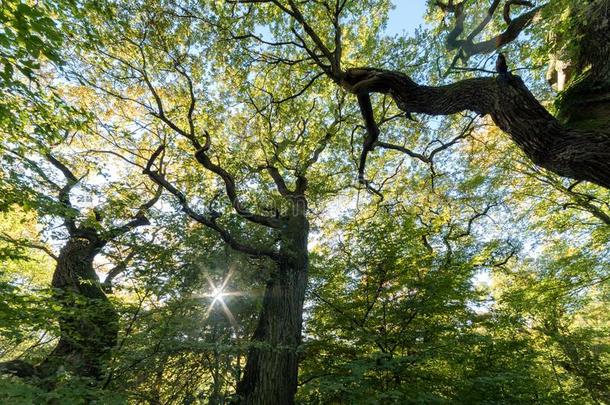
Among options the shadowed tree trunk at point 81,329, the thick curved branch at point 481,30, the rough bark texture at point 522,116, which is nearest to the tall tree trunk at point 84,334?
the shadowed tree trunk at point 81,329

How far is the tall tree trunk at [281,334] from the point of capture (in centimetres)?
404

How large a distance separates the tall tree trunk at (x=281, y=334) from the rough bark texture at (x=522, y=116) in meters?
3.42

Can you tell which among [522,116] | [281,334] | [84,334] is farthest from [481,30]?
[84,334]

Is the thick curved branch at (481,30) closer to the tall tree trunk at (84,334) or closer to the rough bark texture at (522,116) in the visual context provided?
the rough bark texture at (522,116)

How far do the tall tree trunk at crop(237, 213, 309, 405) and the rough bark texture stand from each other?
3423 mm

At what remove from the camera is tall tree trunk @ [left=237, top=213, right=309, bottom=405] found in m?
4.04

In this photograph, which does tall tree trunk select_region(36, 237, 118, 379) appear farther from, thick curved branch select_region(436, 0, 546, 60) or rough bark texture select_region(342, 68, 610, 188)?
thick curved branch select_region(436, 0, 546, 60)

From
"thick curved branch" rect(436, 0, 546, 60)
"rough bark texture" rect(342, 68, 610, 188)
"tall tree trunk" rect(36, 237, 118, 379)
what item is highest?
"thick curved branch" rect(436, 0, 546, 60)

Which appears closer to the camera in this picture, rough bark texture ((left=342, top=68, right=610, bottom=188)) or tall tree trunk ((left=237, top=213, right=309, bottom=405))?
rough bark texture ((left=342, top=68, right=610, bottom=188))

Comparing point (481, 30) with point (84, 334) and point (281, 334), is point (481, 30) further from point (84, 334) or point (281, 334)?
point (84, 334)

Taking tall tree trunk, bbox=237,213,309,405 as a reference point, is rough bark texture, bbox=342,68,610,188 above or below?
above

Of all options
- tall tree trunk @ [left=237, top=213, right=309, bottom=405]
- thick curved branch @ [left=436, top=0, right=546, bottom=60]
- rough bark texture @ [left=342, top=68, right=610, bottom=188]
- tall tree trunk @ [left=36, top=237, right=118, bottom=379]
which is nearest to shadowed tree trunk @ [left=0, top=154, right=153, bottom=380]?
tall tree trunk @ [left=36, top=237, right=118, bottom=379]

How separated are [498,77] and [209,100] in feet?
22.3

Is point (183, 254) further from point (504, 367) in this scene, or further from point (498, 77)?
point (504, 367)
